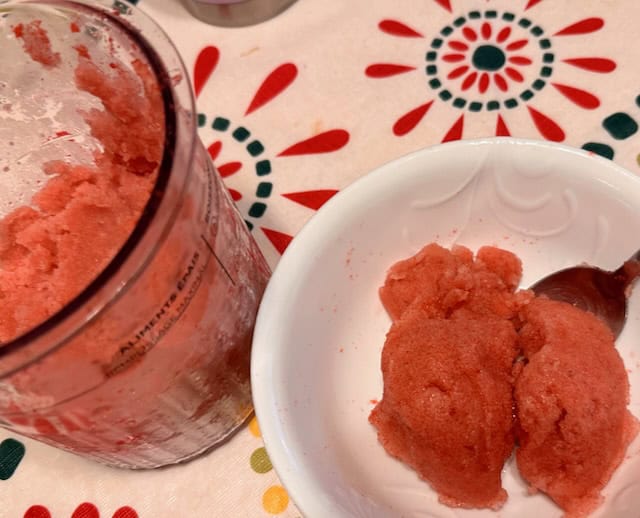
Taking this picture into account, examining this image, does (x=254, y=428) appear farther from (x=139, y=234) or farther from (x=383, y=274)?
(x=139, y=234)

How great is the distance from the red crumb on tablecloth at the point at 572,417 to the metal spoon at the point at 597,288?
7 cm

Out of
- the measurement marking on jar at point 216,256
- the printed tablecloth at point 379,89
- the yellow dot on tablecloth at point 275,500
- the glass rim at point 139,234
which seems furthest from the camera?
the printed tablecloth at point 379,89

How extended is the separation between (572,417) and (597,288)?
17 cm

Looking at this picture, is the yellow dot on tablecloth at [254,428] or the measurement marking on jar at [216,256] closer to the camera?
the measurement marking on jar at [216,256]

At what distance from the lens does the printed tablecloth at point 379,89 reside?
84 cm

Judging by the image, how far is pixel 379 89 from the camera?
915 mm

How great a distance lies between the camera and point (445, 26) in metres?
0.94

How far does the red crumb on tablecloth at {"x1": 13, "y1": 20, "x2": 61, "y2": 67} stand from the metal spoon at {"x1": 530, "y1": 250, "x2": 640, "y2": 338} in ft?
1.78

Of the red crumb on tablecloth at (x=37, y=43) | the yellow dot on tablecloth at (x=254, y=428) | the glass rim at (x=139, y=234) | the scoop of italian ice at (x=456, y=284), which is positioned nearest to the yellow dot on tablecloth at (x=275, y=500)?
the yellow dot on tablecloth at (x=254, y=428)

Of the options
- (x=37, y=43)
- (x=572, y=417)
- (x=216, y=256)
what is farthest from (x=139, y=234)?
(x=572, y=417)

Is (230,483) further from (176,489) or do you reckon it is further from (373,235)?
(373,235)

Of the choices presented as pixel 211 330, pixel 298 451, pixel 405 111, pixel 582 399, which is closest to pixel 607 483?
pixel 582 399

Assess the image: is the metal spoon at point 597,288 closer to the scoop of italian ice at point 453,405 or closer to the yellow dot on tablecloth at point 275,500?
the scoop of italian ice at point 453,405

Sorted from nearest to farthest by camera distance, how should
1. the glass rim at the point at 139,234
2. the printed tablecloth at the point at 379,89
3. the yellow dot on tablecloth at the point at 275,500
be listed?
the glass rim at the point at 139,234 → the yellow dot on tablecloth at the point at 275,500 → the printed tablecloth at the point at 379,89
